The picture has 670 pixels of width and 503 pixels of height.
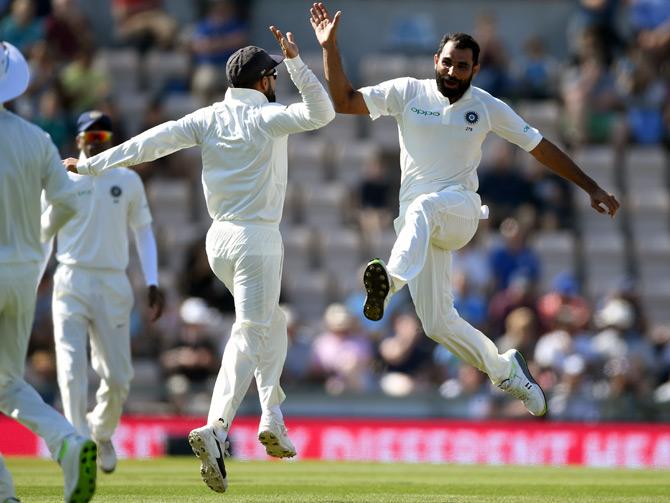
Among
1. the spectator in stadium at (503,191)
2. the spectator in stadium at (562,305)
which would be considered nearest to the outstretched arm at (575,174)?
the spectator in stadium at (562,305)

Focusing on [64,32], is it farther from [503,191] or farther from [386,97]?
[386,97]

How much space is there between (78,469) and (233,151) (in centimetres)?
245

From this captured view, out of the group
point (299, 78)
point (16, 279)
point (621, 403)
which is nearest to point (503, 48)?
point (621, 403)

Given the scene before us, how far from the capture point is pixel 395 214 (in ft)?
58.5

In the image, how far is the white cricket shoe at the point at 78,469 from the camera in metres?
6.70

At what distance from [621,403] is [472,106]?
5777mm

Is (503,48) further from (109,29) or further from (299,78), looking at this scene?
(299,78)

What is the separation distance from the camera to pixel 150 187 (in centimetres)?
1745

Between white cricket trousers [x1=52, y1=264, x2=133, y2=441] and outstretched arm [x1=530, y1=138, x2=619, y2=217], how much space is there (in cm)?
328

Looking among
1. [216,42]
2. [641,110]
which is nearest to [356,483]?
[641,110]

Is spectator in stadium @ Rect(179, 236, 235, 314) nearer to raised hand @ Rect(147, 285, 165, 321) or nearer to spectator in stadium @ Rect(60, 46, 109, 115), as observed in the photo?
spectator in stadium @ Rect(60, 46, 109, 115)

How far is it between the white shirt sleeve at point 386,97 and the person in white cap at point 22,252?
2.32 m

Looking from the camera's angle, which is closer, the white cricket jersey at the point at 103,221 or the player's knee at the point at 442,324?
the player's knee at the point at 442,324

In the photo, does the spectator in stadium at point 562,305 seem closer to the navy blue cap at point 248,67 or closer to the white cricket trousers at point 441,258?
the white cricket trousers at point 441,258
